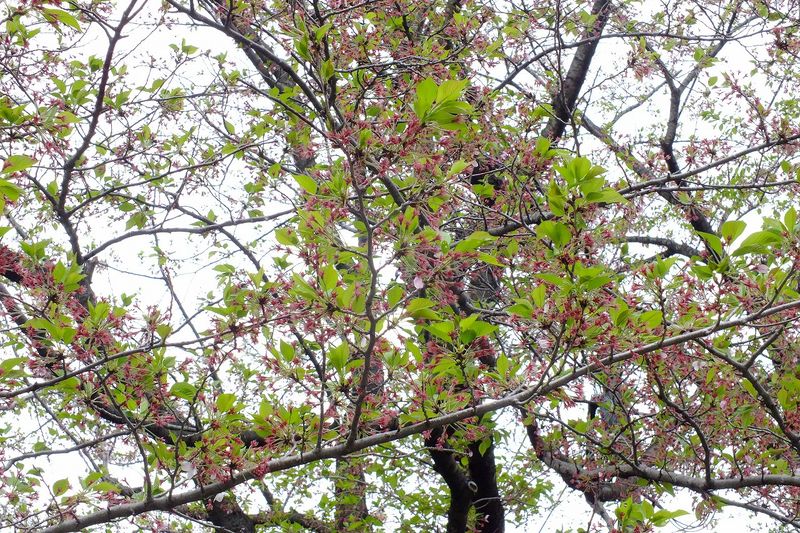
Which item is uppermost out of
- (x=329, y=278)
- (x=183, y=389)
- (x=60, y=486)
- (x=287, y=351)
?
(x=183, y=389)

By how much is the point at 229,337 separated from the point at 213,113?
3436 mm

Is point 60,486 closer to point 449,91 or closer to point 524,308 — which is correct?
point 524,308

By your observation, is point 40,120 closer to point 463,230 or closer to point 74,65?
point 74,65

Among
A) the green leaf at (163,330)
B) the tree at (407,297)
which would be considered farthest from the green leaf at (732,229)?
the green leaf at (163,330)

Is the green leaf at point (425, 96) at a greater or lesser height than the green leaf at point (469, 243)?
greater

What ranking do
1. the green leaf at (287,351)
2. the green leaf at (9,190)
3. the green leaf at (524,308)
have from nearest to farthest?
the green leaf at (9,190), the green leaf at (524,308), the green leaf at (287,351)

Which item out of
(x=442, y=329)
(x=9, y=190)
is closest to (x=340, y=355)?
(x=442, y=329)

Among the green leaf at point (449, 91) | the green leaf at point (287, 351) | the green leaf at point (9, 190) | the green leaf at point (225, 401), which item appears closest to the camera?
the green leaf at point (449, 91)

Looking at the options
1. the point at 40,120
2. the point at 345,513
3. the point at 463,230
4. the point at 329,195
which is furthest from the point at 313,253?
the point at 345,513

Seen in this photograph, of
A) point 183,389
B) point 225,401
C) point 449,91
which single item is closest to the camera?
point 449,91

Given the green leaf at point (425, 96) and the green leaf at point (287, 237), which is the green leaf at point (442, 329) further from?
the green leaf at point (425, 96)

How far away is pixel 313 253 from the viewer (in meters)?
2.34

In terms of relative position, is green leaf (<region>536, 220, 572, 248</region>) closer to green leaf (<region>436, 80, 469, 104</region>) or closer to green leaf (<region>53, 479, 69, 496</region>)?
green leaf (<region>436, 80, 469, 104</region>)

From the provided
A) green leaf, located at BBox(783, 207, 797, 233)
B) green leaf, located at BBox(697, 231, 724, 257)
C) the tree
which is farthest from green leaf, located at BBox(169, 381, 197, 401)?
green leaf, located at BBox(783, 207, 797, 233)
